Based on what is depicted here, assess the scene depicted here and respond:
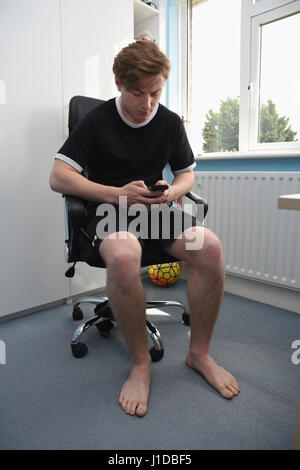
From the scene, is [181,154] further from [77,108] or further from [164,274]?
[164,274]

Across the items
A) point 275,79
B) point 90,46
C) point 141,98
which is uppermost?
point 90,46

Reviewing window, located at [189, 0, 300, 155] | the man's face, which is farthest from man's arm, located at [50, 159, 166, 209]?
window, located at [189, 0, 300, 155]

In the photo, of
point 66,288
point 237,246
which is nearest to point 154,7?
point 237,246

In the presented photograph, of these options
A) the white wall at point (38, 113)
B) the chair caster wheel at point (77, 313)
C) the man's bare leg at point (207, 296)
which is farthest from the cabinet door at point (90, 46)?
the man's bare leg at point (207, 296)

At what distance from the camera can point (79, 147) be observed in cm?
116

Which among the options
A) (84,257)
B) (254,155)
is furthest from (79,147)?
(254,155)

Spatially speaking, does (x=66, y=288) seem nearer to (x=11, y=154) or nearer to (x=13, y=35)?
(x=11, y=154)

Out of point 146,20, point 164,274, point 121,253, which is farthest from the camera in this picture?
point 146,20

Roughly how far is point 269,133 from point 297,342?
45.8 inches

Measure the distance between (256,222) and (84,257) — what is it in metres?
0.99

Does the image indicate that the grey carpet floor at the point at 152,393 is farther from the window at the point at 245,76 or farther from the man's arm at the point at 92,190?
the window at the point at 245,76

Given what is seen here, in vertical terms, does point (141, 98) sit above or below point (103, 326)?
above

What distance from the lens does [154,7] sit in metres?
2.07

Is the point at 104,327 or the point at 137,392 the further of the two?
the point at 104,327
